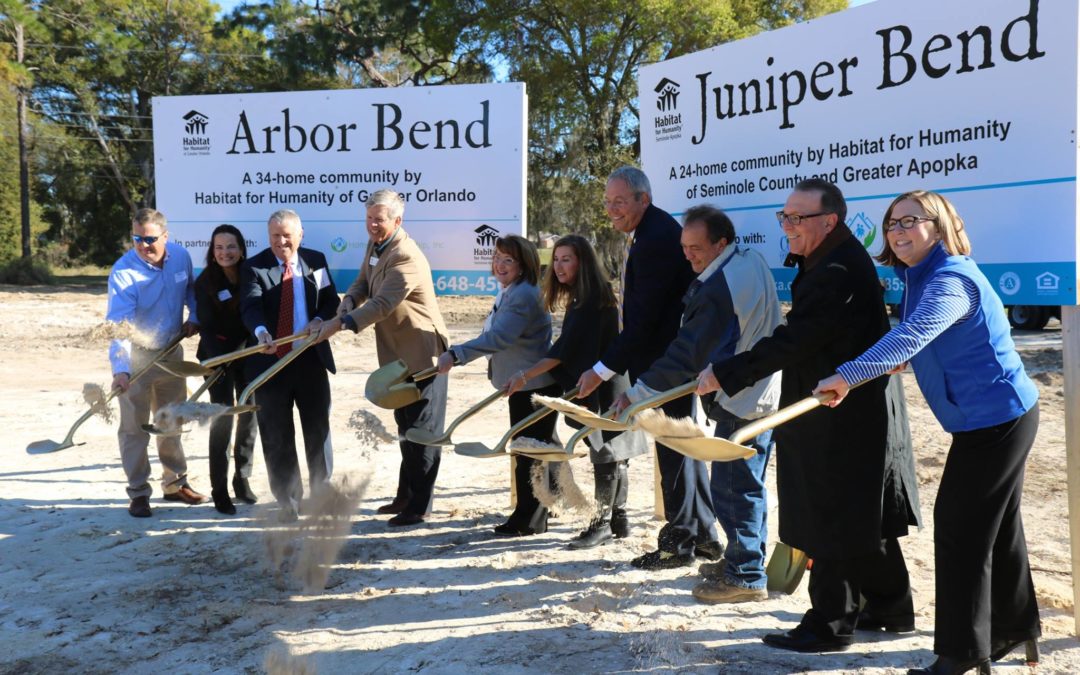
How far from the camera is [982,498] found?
3174mm

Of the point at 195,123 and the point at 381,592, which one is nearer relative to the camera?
the point at 381,592

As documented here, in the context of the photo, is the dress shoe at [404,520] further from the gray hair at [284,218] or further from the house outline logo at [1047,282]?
the house outline logo at [1047,282]

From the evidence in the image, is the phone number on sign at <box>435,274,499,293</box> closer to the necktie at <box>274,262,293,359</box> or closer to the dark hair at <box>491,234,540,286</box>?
the dark hair at <box>491,234,540,286</box>

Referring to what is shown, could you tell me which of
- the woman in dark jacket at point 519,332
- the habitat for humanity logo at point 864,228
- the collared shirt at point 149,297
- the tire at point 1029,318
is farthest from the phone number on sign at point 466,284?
the tire at point 1029,318

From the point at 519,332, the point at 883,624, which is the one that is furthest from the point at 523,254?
the point at 883,624

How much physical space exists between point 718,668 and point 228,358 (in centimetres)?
309

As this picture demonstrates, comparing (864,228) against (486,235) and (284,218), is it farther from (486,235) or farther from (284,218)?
(284,218)

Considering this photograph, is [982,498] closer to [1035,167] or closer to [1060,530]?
[1035,167]

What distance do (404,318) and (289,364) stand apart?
2.45ft

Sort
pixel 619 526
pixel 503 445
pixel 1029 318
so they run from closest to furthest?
1. pixel 503 445
2. pixel 619 526
3. pixel 1029 318

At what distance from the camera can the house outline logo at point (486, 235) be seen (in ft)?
19.8

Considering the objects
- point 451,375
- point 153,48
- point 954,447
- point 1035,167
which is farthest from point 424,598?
point 153,48

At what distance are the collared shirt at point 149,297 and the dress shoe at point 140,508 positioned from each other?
0.95 m

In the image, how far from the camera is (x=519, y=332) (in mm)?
5148
